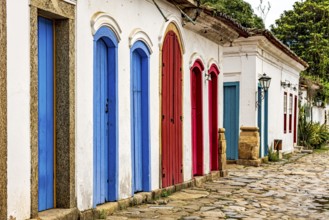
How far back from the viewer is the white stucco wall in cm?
659

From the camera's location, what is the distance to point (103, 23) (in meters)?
7.16

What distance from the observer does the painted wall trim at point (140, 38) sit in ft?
26.7

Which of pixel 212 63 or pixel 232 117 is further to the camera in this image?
pixel 232 117

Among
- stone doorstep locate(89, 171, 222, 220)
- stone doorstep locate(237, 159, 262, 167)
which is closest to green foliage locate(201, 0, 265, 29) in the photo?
stone doorstep locate(237, 159, 262, 167)

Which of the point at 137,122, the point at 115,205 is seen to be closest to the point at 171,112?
the point at 137,122

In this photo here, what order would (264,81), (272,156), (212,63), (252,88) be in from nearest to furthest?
(212,63), (252,88), (264,81), (272,156)

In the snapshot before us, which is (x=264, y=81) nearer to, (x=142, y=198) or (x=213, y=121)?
(x=213, y=121)

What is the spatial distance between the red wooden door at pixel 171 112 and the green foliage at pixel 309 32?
28.0 m

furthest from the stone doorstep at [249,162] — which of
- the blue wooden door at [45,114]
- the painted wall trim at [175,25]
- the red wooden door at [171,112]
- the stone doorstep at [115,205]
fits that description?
the blue wooden door at [45,114]

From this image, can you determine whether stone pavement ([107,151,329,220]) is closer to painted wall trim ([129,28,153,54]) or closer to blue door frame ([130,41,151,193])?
blue door frame ([130,41,151,193])

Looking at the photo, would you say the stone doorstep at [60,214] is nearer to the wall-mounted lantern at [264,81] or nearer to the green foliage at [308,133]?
the wall-mounted lantern at [264,81]

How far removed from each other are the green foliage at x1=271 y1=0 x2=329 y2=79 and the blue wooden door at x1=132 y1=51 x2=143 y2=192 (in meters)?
29.7

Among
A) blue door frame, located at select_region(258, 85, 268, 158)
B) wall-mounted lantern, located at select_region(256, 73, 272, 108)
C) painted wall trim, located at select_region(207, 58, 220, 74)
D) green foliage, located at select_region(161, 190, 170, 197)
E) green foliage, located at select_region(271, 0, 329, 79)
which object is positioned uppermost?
green foliage, located at select_region(271, 0, 329, 79)

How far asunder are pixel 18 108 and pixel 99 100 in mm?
2069
